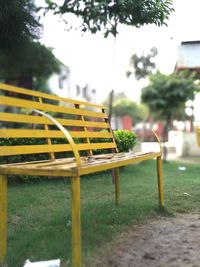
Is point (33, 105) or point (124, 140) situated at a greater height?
point (33, 105)

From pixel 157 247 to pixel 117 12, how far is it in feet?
16.6

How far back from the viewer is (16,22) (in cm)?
828

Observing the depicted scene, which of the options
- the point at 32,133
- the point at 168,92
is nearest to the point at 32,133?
the point at 32,133

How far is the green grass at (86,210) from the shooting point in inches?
151

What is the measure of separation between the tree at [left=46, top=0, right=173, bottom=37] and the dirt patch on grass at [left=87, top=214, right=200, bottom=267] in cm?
410

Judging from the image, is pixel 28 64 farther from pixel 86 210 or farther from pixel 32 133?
pixel 32 133

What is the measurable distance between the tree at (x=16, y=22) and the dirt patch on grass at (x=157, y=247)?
4.70m

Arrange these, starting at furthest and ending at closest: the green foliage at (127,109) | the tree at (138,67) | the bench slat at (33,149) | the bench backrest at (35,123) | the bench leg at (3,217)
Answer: the green foliage at (127,109) → the tree at (138,67) → the bench backrest at (35,123) → the bench slat at (33,149) → the bench leg at (3,217)

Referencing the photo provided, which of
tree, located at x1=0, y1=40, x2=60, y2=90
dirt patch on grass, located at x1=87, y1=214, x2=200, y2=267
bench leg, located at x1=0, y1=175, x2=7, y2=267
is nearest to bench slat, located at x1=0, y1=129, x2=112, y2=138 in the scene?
bench leg, located at x1=0, y1=175, x2=7, y2=267

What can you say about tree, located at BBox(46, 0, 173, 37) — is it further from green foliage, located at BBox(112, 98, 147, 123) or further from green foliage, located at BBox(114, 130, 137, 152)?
green foliage, located at BBox(112, 98, 147, 123)

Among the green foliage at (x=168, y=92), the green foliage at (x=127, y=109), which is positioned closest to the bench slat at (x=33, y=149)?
the green foliage at (x=168, y=92)

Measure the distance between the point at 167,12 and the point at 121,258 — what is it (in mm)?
5277

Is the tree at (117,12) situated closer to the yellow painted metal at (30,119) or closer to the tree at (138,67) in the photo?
the yellow painted metal at (30,119)

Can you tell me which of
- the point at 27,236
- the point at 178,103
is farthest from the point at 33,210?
the point at 178,103
